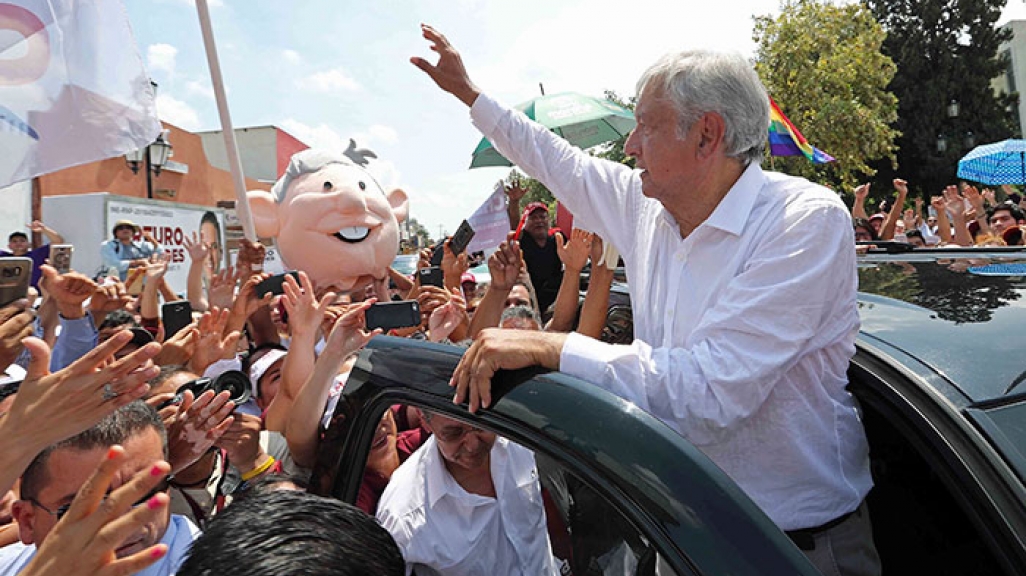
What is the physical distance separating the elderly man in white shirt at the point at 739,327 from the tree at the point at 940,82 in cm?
2930

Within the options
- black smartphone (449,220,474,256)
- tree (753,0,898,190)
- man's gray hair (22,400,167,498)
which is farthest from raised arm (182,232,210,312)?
tree (753,0,898,190)

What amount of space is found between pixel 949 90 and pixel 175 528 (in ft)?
107

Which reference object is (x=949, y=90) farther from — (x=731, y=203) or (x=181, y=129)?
(x=731, y=203)

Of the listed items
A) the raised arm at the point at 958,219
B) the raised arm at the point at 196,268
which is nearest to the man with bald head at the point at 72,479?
the raised arm at the point at 196,268

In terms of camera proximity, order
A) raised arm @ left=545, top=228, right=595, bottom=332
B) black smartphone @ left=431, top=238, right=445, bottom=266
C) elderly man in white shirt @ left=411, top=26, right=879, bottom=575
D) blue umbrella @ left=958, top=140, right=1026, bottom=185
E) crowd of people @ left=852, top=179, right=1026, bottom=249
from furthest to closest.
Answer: blue umbrella @ left=958, top=140, right=1026, bottom=185 < crowd of people @ left=852, top=179, right=1026, bottom=249 < black smartphone @ left=431, top=238, right=445, bottom=266 < raised arm @ left=545, top=228, right=595, bottom=332 < elderly man in white shirt @ left=411, top=26, right=879, bottom=575

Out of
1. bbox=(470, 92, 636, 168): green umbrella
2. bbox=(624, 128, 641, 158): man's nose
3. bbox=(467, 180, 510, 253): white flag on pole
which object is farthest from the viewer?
bbox=(470, 92, 636, 168): green umbrella

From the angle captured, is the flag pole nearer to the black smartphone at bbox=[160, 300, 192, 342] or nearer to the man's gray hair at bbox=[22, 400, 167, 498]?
the black smartphone at bbox=[160, 300, 192, 342]

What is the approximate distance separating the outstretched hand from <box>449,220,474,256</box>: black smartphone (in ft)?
5.53

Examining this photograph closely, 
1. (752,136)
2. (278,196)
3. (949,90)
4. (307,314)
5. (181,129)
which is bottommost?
(307,314)

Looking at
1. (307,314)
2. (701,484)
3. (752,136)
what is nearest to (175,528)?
(307,314)

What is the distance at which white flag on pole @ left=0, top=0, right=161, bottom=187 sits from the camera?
3.26m

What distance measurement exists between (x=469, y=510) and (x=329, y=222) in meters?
2.39

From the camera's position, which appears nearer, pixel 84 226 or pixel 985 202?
pixel 985 202

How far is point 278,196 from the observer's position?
4086mm
